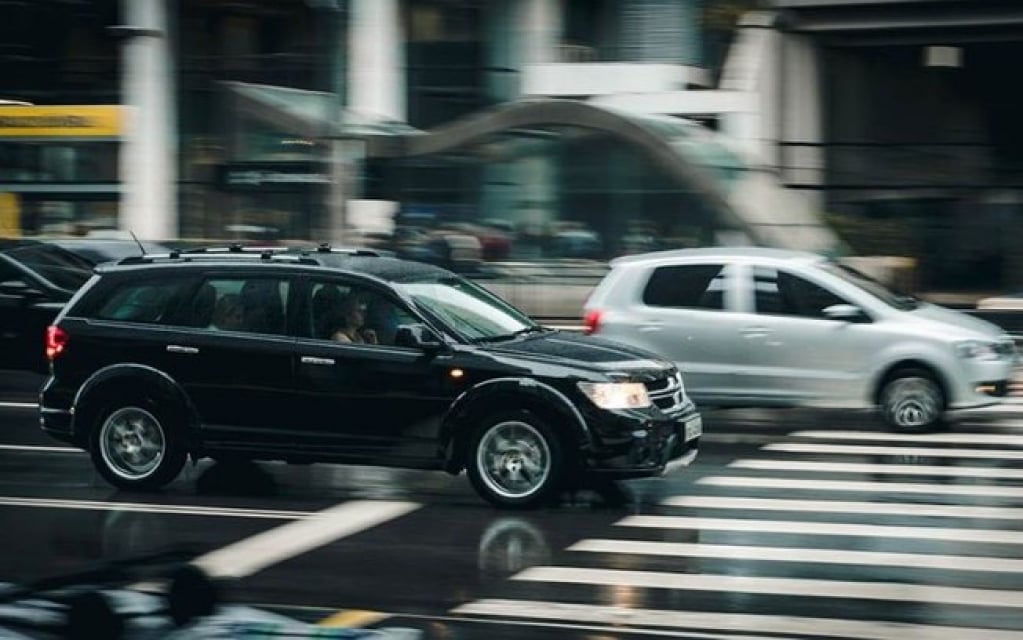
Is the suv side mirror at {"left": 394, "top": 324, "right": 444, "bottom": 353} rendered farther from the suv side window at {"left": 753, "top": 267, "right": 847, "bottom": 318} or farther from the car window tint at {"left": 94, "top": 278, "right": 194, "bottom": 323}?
the suv side window at {"left": 753, "top": 267, "right": 847, "bottom": 318}

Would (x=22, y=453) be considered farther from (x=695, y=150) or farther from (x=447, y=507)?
(x=695, y=150)

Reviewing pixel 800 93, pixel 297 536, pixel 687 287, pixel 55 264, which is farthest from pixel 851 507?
pixel 800 93

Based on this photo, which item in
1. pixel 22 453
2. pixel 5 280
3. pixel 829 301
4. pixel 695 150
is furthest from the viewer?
pixel 695 150

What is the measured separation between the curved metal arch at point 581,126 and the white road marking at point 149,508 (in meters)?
17.2

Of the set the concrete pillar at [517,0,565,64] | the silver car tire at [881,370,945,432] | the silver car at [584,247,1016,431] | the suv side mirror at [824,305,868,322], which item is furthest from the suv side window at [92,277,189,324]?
the concrete pillar at [517,0,565,64]

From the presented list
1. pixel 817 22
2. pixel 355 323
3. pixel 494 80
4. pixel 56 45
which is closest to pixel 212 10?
pixel 56 45

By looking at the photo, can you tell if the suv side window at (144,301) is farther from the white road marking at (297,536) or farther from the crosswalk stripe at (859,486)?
the crosswalk stripe at (859,486)

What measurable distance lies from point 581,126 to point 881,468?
1734 centimetres

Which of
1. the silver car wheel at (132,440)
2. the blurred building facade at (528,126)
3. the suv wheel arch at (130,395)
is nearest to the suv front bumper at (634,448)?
the suv wheel arch at (130,395)

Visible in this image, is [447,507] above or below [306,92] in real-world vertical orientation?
below

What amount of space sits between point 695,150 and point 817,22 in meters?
5.52

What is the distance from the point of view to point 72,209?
127ft

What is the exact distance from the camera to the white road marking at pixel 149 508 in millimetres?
11242

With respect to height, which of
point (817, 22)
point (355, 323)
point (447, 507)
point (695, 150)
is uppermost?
point (817, 22)
